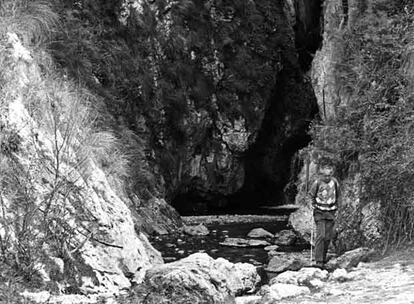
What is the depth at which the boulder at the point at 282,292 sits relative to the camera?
5636 mm

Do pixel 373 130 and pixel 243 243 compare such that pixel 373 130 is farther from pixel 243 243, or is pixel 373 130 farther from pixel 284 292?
pixel 284 292

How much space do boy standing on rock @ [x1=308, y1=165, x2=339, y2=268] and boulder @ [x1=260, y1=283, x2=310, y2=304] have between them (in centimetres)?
244

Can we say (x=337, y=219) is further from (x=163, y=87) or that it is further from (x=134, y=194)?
(x=163, y=87)

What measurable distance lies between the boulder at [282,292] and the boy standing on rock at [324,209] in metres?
2.44

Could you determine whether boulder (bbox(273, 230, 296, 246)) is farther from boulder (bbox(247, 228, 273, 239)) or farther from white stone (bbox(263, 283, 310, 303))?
white stone (bbox(263, 283, 310, 303))

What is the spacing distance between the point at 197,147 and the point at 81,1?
7413mm

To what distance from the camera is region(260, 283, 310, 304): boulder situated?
564 cm

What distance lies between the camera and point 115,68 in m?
17.0

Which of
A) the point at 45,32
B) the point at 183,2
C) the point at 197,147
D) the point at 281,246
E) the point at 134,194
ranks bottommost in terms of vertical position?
the point at 281,246

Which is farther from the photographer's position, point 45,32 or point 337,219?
point 45,32

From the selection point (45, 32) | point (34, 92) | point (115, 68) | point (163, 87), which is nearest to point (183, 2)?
point (163, 87)

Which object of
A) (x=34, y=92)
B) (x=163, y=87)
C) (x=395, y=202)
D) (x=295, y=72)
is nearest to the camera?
(x=34, y=92)

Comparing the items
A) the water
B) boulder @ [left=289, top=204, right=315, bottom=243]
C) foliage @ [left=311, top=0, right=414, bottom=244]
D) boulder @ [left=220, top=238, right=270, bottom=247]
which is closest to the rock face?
the water

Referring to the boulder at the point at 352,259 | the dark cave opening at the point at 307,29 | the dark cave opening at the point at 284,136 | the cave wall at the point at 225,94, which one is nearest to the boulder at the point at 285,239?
the boulder at the point at 352,259
